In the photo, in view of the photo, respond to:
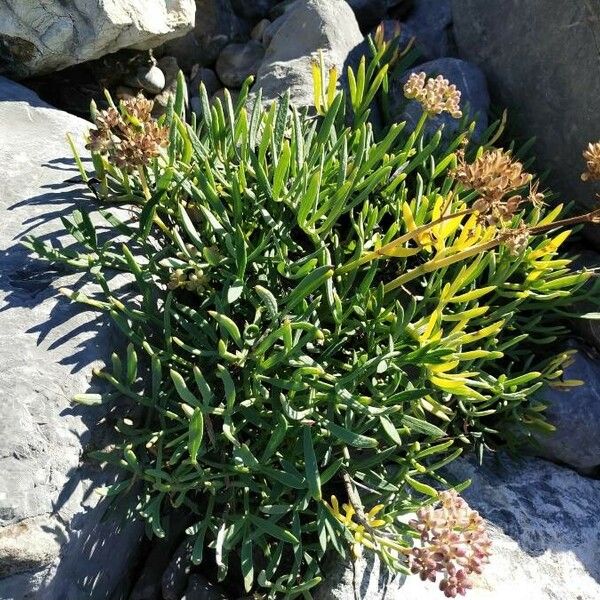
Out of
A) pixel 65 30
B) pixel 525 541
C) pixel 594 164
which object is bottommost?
pixel 525 541

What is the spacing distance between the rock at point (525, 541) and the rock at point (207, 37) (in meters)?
2.65

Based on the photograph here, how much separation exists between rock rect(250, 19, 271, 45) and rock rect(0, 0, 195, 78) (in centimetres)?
92

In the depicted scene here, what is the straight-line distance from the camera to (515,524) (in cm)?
297

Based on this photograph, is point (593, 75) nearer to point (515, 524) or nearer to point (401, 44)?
point (401, 44)

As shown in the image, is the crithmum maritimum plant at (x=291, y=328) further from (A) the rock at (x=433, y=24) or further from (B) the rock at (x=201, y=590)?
(A) the rock at (x=433, y=24)

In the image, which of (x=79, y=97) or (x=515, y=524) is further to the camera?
(x=79, y=97)

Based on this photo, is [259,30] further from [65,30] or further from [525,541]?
[525,541]

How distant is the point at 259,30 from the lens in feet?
14.9

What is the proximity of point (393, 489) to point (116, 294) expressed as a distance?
114 centimetres

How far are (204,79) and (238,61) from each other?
21cm

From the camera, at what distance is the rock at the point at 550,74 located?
3.53m

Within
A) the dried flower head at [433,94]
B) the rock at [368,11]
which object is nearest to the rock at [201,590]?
the dried flower head at [433,94]

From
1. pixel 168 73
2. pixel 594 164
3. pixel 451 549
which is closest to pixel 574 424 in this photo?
pixel 594 164

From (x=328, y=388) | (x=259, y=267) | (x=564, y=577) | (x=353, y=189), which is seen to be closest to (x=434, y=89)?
(x=353, y=189)
